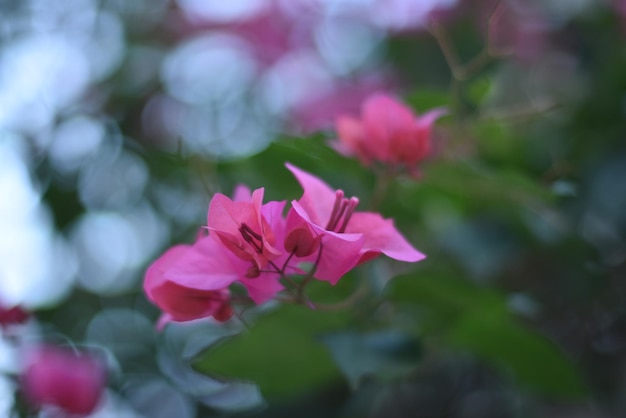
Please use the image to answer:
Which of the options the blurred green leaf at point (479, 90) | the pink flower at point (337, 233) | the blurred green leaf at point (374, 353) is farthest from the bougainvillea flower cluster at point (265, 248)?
the blurred green leaf at point (479, 90)

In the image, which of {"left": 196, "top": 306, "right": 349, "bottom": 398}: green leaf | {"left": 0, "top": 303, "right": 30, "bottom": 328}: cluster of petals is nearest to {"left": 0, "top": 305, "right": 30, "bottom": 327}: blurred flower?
{"left": 0, "top": 303, "right": 30, "bottom": 328}: cluster of petals

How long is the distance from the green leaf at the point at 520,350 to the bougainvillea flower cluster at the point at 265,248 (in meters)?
0.25

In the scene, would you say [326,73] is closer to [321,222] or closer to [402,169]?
[402,169]

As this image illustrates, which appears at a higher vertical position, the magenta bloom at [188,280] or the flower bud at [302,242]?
the flower bud at [302,242]

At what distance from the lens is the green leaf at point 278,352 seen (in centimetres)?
65

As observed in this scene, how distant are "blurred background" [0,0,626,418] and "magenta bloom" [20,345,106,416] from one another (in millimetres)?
35

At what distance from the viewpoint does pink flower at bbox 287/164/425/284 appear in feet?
1.45

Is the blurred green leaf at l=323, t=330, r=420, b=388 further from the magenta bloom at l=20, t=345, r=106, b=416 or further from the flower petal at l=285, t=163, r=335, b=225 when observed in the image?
the magenta bloom at l=20, t=345, r=106, b=416

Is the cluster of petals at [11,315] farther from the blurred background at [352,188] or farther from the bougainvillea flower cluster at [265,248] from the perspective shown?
the bougainvillea flower cluster at [265,248]

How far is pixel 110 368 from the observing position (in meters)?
0.91

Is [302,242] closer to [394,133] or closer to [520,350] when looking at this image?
[394,133]

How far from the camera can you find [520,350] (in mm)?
717

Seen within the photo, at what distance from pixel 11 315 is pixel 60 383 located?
0.08 metres

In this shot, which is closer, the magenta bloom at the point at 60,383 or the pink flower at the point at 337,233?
the pink flower at the point at 337,233
